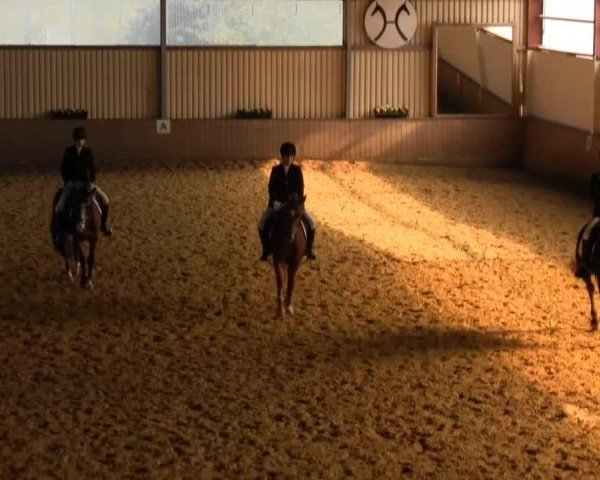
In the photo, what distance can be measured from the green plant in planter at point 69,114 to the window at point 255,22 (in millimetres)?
2059

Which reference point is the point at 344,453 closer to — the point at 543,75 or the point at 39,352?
the point at 39,352

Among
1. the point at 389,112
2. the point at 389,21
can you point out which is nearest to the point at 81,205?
the point at 389,112

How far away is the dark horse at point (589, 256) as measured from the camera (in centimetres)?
1423

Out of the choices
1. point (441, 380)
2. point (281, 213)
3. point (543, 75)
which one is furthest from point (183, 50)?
point (441, 380)

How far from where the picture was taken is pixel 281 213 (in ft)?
47.4

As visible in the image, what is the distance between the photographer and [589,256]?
14.4 metres

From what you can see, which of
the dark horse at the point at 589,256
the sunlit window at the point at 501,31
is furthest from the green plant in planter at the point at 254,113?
the dark horse at the point at 589,256

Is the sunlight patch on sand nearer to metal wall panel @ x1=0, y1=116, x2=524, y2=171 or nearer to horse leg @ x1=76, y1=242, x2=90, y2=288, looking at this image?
metal wall panel @ x1=0, y1=116, x2=524, y2=171

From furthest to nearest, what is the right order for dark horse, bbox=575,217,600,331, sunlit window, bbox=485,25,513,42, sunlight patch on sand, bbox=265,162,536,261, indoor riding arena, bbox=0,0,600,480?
1. sunlit window, bbox=485,25,513,42
2. sunlight patch on sand, bbox=265,162,536,261
3. dark horse, bbox=575,217,600,331
4. indoor riding arena, bbox=0,0,600,480

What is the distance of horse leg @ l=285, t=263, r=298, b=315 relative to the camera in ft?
48.5

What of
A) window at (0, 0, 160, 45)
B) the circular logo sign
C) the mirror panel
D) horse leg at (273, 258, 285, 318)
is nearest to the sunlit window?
the mirror panel

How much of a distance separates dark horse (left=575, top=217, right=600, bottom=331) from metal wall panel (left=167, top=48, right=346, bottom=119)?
1218 centimetres

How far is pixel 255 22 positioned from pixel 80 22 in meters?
3.21

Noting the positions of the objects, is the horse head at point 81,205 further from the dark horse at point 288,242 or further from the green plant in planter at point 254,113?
→ the green plant in planter at point 254,113
